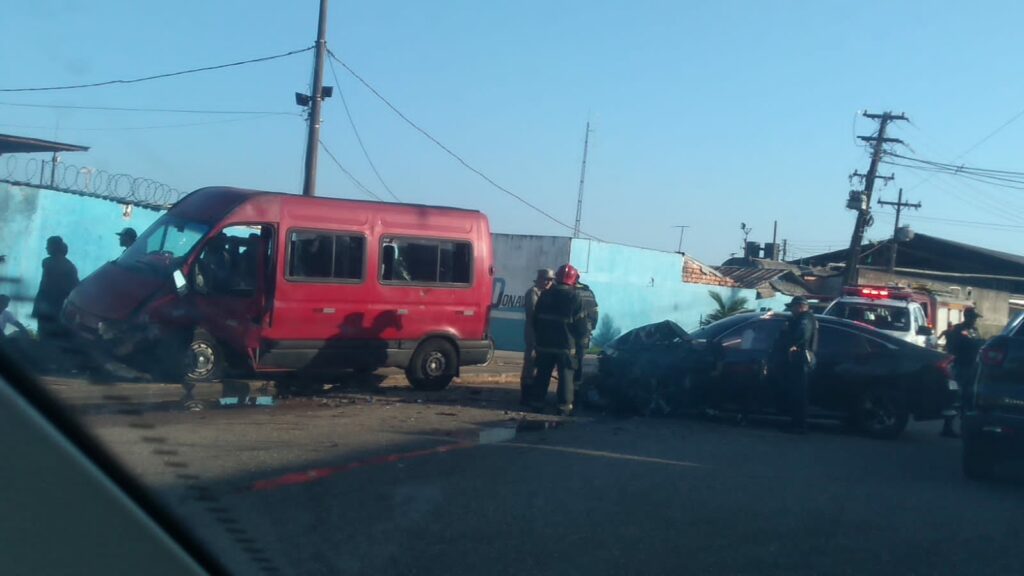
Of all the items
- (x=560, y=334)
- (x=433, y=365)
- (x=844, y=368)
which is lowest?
(x=433, y=365)

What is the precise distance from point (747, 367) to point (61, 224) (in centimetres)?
1084

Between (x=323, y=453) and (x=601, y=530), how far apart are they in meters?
2.95

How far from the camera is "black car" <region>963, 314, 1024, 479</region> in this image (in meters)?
9.08

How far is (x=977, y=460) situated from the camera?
9523 millimetres

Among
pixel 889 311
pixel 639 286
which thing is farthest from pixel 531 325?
pixel 639 286

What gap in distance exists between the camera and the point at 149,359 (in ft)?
36.2

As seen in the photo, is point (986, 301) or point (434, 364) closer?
point (434, 364)

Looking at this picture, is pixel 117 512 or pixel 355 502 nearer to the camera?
pixel 117 512

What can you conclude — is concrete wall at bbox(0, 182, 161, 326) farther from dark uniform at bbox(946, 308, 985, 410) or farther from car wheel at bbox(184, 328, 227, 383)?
dark uniform at bbox(946, 308, 985, 410)

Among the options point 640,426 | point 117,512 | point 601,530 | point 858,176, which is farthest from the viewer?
point 858,176

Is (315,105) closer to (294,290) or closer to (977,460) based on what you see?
(294,290)

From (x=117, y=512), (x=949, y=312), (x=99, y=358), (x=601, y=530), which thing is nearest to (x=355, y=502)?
(x=601, y=530)

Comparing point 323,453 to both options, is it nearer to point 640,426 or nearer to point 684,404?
point 640,426

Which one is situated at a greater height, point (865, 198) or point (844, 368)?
point (865, 198)
